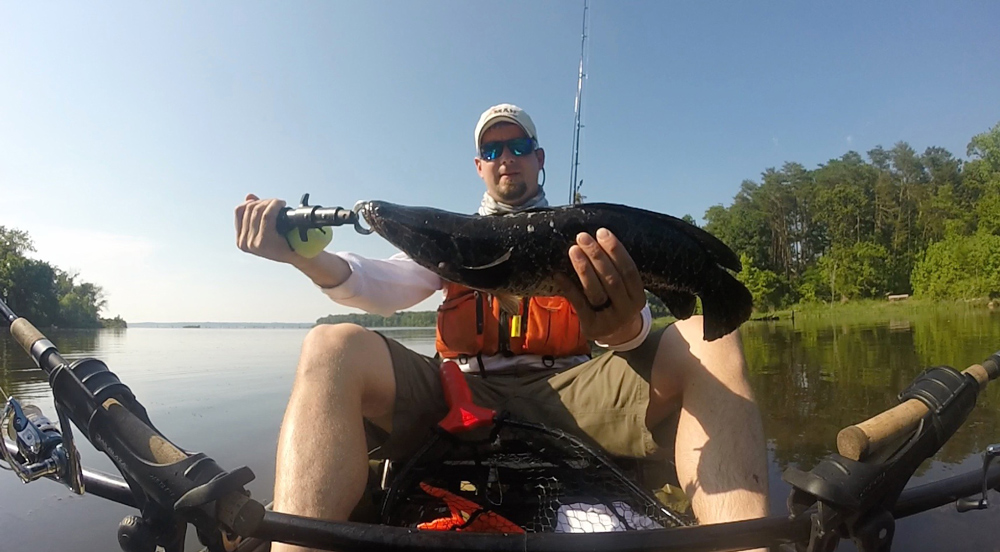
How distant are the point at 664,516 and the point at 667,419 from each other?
0.59 metres

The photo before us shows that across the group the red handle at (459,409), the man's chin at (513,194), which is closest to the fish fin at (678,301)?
the red handle at (459,409)

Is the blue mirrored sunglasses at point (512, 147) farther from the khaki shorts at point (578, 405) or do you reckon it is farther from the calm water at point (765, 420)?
the calm water at point (765, 420)

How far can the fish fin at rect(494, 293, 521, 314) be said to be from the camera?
8.36 ft

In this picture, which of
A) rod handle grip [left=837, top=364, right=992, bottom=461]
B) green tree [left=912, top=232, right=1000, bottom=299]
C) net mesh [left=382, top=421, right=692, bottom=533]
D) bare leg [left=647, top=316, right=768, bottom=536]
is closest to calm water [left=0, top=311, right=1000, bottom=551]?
bare leg [left=647, top=316, right=768, bottom=536]

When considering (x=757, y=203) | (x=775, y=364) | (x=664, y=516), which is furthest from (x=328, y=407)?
(x=757, y=203)

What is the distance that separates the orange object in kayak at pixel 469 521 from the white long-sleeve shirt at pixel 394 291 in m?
1.02

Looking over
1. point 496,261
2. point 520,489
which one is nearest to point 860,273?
point 520,489

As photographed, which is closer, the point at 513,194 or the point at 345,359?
the point at 345,359

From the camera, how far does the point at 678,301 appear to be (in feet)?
8.26

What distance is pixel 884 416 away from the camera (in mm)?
1521

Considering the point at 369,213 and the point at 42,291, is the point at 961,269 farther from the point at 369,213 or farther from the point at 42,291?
the point at 42,291

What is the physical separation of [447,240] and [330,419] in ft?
2.95

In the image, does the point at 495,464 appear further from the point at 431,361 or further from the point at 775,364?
the point at 775,364

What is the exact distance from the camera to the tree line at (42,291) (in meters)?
48.5
